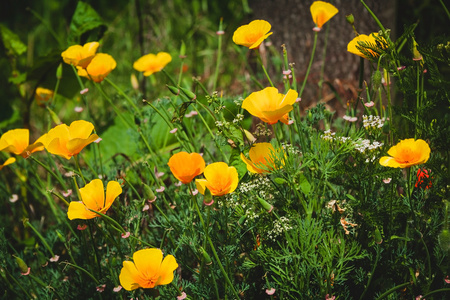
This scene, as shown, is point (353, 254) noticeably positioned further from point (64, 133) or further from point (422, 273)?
point (64, 133)

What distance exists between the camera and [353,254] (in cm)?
126

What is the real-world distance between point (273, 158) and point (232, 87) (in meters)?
1.61

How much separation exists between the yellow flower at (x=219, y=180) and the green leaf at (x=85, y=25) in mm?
1220

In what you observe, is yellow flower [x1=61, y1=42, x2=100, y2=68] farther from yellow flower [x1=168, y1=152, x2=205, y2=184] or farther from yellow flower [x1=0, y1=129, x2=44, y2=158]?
yellow flower [x1=168, y1=152, x2=205, y2=184]

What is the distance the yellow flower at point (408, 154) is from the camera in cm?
104

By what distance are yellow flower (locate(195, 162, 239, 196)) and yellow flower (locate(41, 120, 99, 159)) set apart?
12.9 inches

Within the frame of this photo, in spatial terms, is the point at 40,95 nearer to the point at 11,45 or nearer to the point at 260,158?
the point at 11,45

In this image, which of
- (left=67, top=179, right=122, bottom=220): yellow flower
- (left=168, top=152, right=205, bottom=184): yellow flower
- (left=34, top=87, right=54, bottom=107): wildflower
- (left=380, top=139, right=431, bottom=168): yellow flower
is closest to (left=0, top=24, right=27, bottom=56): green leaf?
(left=34, top=87, right=54, bottom=107): wildflower

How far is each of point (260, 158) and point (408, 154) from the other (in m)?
0.37

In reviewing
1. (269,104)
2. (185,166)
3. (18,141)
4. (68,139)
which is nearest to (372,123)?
(269,104)

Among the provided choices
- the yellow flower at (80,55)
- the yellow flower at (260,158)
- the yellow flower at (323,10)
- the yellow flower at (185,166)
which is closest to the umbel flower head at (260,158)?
the yellow flower at (260,158)

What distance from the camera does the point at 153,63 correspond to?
174cm

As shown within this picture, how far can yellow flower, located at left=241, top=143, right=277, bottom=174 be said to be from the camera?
47.3 inches

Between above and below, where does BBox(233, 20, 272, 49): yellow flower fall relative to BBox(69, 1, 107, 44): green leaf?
above
